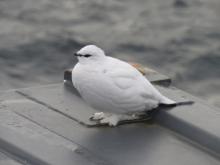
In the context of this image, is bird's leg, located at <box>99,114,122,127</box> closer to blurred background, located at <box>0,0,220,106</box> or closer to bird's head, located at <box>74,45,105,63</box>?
bird's head, located at <box>74,45,105,63</box>

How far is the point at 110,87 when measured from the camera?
519 cm

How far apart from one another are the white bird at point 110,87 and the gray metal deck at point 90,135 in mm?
103

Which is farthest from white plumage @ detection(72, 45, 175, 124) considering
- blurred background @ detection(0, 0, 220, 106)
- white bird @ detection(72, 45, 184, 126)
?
blurred background @ detection(0, 0, 220, 106)

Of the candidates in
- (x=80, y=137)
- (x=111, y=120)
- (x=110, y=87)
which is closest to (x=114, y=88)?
(x=110, y=87)

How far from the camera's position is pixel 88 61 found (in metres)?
5.27

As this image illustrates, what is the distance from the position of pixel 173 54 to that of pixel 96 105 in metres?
5.54

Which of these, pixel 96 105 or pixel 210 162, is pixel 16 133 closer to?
pixel 96 105

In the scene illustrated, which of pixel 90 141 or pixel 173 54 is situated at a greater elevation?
pixel 90 141

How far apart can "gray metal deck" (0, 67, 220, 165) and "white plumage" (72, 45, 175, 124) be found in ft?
0.41

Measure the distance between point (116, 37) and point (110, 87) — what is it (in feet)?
19.4

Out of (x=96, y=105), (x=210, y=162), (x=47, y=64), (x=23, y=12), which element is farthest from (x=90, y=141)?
(x=23, y=12)

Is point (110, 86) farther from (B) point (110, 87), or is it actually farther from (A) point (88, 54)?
(A) point (88, 54)

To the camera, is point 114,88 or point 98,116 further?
point 98,116

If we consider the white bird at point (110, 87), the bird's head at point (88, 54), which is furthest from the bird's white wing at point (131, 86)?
the bird's head at point (88, 54)
